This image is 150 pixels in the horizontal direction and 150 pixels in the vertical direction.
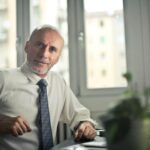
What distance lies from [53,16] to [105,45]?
575 mm

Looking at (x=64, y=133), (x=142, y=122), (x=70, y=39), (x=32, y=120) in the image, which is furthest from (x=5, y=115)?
(x=70, y=39)

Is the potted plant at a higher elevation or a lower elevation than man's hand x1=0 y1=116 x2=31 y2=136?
higher

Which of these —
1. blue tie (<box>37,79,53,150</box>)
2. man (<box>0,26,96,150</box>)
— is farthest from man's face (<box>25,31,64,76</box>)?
blue tie (<box>37,79,53,150</box>)

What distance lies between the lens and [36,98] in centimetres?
162

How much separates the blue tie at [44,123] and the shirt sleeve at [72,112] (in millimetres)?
162

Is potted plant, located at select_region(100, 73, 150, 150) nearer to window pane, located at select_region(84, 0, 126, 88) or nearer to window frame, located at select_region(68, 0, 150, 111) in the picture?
window frame, located at select_region(68, 0, 150, 111)

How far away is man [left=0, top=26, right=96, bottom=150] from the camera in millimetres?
1523

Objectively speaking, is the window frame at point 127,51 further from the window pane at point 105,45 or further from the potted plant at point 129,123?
the potted plant at point 129,123

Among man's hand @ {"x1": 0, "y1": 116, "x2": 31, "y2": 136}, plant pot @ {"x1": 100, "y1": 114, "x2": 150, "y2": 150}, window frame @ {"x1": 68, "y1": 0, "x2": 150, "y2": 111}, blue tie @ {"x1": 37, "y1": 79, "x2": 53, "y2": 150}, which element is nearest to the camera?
plant pot @ {"x1": 100, "y1": 114, "x2": 150, "y2": 150}

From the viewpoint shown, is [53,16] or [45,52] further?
[53,16]

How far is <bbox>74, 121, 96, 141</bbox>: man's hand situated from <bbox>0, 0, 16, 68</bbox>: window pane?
1388 millimetres

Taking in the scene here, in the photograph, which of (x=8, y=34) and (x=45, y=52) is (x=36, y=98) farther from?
(x=8, y=34)

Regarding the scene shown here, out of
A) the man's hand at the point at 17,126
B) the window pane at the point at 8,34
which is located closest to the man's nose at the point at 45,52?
the man's hand at the point at 17,126

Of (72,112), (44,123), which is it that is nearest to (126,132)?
(44,123)
